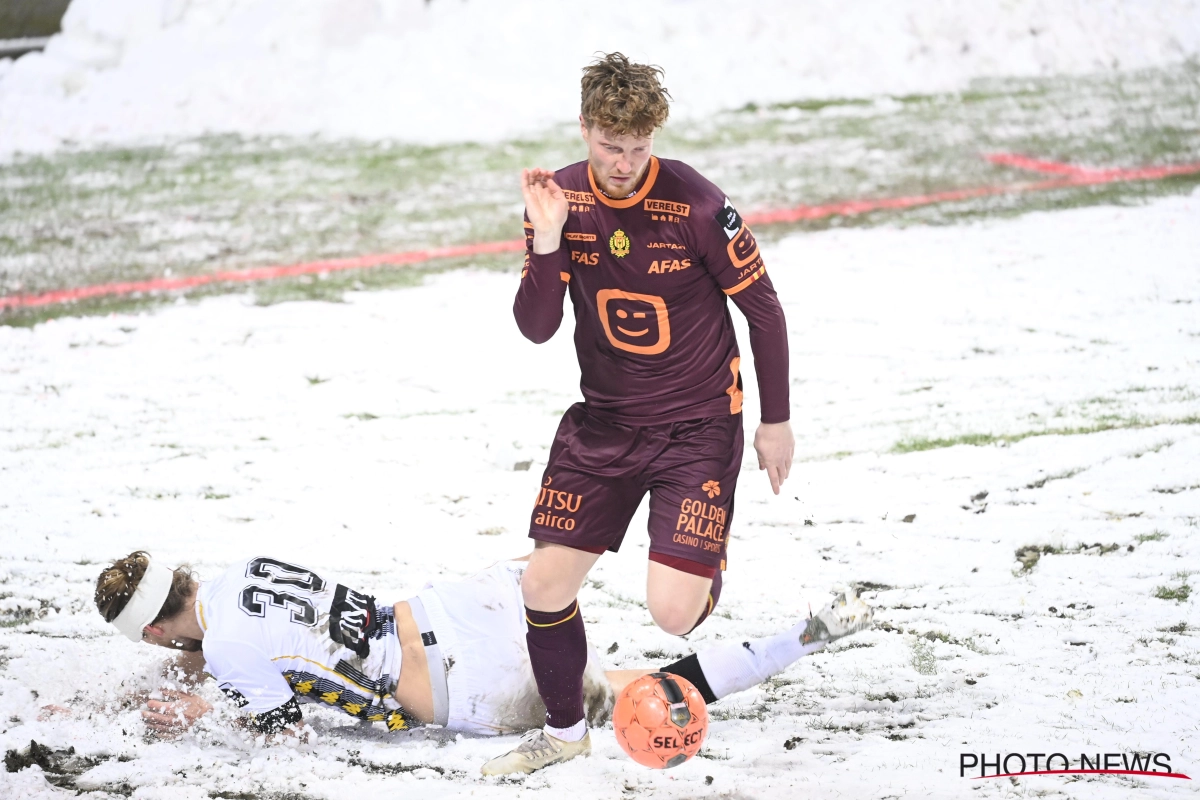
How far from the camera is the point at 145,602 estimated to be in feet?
11.8

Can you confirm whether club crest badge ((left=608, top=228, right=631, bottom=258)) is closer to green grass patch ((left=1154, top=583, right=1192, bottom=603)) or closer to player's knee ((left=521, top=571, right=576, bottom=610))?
player's knee ((left=521, top=571, right=576, bottom=610))

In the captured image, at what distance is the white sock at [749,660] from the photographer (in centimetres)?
384

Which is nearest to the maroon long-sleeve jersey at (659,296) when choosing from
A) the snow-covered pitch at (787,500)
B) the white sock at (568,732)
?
the white sock at (568,732)

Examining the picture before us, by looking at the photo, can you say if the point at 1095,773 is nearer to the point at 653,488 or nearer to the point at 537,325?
the point at 653,488

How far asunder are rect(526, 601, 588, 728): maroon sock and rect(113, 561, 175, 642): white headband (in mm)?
1161

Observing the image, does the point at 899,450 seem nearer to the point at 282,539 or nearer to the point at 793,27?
the point at 282,539

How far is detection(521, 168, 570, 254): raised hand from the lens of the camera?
11.3 feet

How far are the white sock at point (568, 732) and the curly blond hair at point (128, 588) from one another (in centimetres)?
125

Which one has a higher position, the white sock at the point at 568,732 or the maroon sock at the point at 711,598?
the maroon sock at the point at 711,598

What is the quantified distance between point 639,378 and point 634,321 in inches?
7.6

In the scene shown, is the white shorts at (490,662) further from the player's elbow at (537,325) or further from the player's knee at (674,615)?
the player's elbow at (537,325)

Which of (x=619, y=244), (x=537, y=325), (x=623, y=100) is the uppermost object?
(x=623, y=100)

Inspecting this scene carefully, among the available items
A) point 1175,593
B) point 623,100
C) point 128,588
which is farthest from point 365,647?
point 1175,593

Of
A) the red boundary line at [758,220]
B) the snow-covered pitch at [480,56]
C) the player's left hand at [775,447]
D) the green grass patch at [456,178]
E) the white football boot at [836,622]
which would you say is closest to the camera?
the player's left hand at [775,447]
